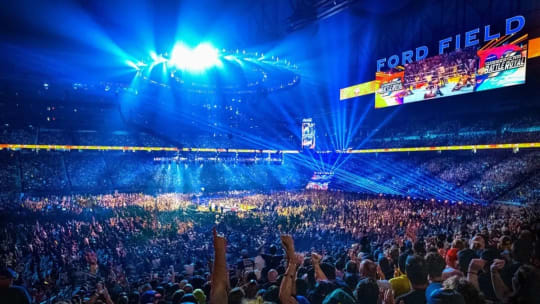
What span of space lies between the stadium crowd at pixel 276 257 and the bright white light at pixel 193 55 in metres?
18.2

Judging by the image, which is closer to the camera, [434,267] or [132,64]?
[434,267]

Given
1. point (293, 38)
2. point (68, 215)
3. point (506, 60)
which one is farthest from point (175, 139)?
point (506, 60)

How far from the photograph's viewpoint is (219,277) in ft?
10.0

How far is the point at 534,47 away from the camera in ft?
78.4

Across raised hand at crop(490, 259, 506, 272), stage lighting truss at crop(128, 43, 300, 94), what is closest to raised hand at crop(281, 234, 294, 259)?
raised hand at crop(490, 259, 506, 272)

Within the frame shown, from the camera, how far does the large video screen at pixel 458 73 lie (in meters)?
23.3

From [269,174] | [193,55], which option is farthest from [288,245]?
[269,174]

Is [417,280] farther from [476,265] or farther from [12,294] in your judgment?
[12,294]

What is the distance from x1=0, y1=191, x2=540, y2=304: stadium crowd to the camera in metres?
3.05

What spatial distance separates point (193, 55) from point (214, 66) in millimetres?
8056

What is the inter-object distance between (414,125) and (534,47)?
1447 cm

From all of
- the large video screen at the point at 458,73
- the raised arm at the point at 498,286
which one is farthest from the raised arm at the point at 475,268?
the large video screen at the point at 458,73

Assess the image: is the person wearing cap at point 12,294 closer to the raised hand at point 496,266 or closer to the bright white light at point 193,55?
the raised hand at point 496,266

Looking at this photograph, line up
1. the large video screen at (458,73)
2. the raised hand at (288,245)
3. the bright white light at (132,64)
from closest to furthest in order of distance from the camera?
the raised hand at (288,245) → the large video screen at (458,73) → the bright white light at (132,64)
